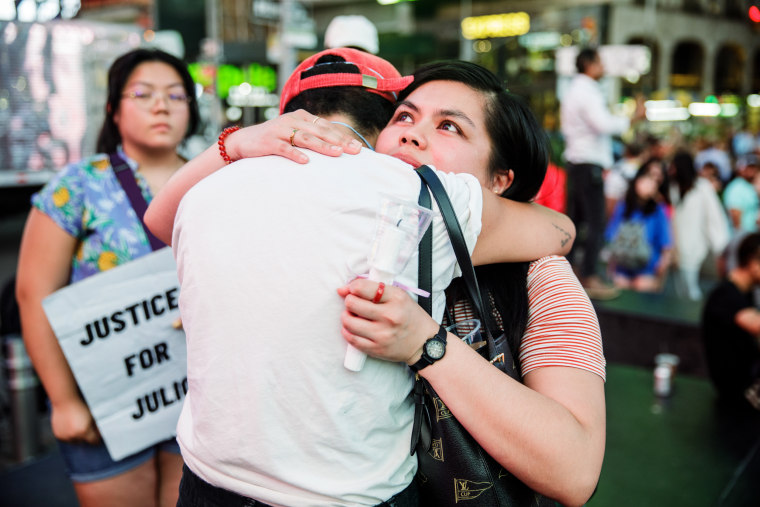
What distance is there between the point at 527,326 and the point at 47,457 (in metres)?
3.51

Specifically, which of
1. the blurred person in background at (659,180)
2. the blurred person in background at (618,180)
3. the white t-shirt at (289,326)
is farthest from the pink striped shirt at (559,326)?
the blurred person in background at (618,180)

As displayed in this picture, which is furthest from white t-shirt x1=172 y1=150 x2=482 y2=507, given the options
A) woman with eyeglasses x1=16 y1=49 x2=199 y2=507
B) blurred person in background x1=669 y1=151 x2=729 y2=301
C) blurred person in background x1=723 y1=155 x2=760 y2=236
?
blurred person in background x1=723 y1=155 x2=760 y2=236

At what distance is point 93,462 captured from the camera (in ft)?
7.18

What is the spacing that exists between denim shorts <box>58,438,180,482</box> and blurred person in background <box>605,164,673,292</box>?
6.36 m

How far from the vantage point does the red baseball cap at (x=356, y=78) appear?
4.73 ft

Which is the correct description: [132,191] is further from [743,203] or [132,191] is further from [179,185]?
[743,203]

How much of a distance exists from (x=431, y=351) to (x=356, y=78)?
628 mm

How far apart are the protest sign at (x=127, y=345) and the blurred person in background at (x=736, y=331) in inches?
152

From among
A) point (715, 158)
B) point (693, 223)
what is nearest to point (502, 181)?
point (693, 223)

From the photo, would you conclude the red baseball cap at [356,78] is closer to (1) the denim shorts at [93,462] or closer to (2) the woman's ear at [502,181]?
(2) the woman's ear at [502,181]

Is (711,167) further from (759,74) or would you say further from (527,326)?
(759,74)

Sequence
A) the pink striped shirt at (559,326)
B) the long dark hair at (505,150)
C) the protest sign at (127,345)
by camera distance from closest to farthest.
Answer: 1. the pink striped shirt at (559,326)
2. the long dark hair at (505,150)
3. the protest sign at (127,345)

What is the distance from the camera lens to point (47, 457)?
3.92 meters

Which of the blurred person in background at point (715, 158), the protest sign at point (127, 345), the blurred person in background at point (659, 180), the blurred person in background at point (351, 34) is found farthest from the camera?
the blurred person in background at point (715, 158)
